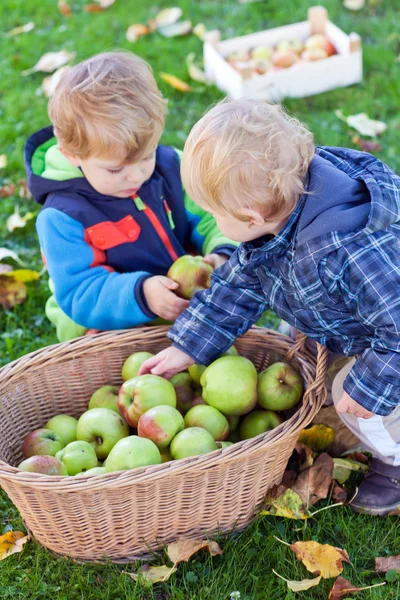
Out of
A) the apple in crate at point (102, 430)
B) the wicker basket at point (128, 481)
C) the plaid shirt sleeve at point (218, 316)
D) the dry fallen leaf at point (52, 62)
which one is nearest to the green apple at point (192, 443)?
the wicker basket at point (128, 481)

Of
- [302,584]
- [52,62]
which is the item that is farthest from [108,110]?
[52,62]

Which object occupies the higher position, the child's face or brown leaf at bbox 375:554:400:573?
the child's face

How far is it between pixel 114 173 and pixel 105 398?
0.79 metres

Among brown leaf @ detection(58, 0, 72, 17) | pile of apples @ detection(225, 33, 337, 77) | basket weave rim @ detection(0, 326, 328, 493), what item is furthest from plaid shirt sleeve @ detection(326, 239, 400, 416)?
brown leaf @ detection(58, 0, 72, 17)

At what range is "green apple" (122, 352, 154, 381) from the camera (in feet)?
8.55

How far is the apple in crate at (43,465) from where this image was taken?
2.20 m

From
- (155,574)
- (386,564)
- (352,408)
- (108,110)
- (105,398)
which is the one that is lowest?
(386,564)

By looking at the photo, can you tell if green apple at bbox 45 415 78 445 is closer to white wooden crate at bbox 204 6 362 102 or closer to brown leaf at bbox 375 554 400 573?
brown leaf at bbox 375 554 400 573

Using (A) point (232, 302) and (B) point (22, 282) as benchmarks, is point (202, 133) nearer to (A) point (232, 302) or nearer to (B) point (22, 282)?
(A) point (232, 302)

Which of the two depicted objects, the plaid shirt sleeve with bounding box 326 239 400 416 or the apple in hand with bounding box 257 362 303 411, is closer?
the plaid shirt sleeve with bounding box 326 239 400 416

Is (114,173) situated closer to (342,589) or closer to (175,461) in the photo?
(175,461)

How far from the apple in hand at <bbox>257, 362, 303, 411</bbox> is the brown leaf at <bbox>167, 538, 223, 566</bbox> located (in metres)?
0.48

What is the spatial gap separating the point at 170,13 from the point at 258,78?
1.38 meters

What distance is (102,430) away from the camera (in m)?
2.41
